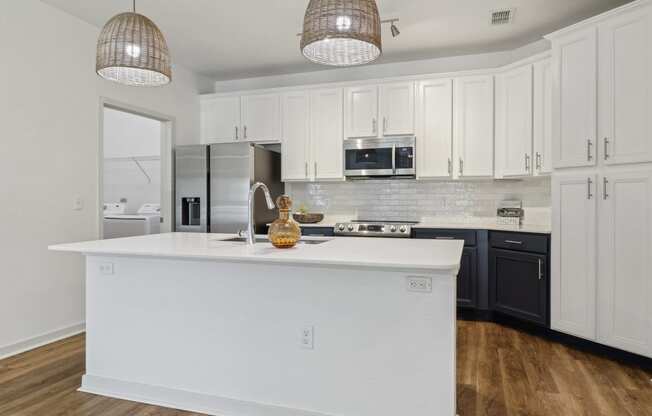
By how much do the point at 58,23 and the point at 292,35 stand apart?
1931 millimetres

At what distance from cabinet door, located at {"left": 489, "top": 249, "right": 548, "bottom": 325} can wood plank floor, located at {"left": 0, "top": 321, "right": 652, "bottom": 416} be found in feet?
1.01

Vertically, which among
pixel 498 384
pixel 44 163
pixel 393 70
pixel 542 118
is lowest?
pixel 498 384

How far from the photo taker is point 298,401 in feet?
7.04


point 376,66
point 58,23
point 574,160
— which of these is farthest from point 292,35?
point 574,160

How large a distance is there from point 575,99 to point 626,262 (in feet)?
3.98

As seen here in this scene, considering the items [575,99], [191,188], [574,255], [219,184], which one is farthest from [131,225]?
[575,99]

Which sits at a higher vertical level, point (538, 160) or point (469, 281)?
point (538, 160)

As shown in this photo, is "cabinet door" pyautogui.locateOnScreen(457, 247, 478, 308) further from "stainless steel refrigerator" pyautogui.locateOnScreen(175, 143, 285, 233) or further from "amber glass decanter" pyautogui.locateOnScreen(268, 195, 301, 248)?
"amber glass decanter" pyautogui.locateOnScreen(268, 195, 301, 248)

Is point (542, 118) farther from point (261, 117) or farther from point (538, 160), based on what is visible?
point (261, 117)

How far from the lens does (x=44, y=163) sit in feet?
11.0

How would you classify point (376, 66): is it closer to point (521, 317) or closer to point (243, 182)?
point (243, 182)

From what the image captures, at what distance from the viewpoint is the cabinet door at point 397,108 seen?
443 cm

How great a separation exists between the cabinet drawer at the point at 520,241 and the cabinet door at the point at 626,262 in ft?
1.63

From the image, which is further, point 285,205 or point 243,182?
point 243,182
